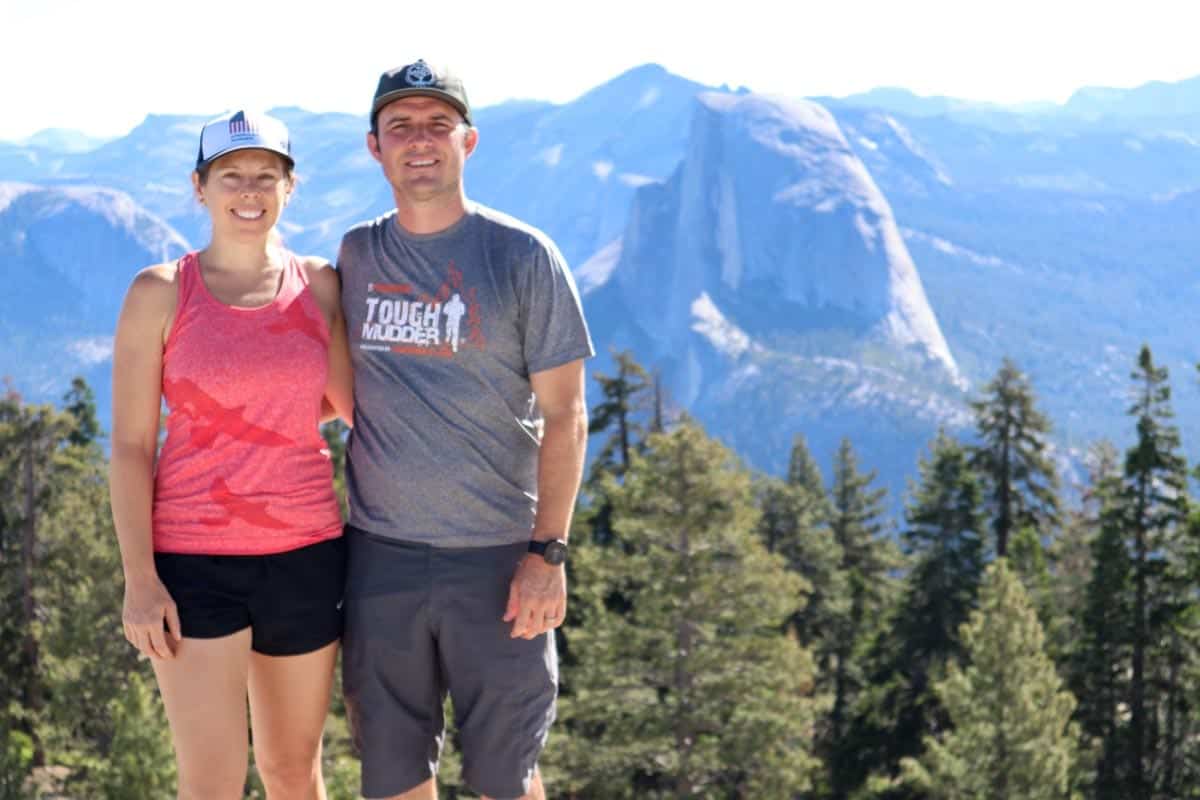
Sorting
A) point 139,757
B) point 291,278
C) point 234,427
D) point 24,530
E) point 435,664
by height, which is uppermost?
point 24,530

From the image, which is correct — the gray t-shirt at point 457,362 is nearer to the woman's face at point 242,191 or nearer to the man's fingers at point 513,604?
the man's fingers at point 513,604

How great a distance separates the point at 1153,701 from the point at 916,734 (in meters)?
5.59

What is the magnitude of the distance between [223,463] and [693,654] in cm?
1614

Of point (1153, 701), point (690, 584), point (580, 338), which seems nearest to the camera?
point (580, 338)

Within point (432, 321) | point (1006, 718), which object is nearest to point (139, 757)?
Answer: point (1006, 718)

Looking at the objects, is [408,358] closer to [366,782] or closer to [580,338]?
[580,338]

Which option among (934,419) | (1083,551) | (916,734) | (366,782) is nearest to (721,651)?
(916,734)

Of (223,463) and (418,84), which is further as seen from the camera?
(418,84)

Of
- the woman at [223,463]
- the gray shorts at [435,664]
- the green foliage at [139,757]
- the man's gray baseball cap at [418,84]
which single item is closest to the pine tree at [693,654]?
the green foliage at [139,757]

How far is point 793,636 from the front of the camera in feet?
91.7

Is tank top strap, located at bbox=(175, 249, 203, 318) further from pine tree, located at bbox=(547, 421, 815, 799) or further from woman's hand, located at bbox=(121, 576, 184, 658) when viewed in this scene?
pine tree, located at bbox=(547, 421, 815, 799)

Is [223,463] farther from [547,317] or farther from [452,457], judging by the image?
[547,317]

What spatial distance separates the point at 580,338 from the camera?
4195 millimetres

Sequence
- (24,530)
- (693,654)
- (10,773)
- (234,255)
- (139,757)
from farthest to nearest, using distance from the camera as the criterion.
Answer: (24,530) → (10,773) → (693,654) → (139,757) → (234,255)
